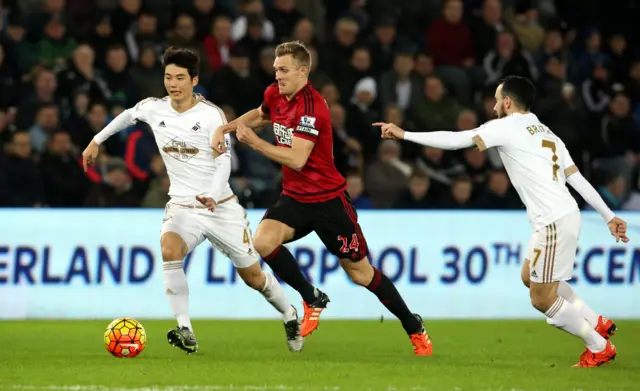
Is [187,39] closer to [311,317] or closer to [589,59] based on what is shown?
[589,59]

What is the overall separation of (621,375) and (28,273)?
623cm

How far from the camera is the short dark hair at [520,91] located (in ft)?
28.9

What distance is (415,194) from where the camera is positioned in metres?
14.2

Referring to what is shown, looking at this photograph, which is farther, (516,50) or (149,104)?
(516,50)

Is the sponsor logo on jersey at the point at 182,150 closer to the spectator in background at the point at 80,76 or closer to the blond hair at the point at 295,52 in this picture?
the blond hair at the point at 295,52

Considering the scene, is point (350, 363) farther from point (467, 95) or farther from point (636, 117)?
point (636, 117)

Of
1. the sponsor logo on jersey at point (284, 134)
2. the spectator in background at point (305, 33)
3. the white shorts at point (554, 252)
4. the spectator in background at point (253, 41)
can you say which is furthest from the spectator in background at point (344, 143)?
the white shorts at point (554, 252)

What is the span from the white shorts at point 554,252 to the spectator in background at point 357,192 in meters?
5.34

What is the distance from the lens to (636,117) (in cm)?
1706

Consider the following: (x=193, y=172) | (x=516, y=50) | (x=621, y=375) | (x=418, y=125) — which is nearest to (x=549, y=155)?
(x=621, y=375)

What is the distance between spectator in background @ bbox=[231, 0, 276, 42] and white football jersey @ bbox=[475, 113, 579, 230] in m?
7.48

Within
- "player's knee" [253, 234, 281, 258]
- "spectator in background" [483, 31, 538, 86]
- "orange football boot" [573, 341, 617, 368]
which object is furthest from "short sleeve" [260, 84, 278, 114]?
"spectator in background" [483, 31, 538, 86]

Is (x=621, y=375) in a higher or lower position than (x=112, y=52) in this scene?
lower

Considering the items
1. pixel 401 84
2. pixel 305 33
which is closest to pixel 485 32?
pixel 401 84
